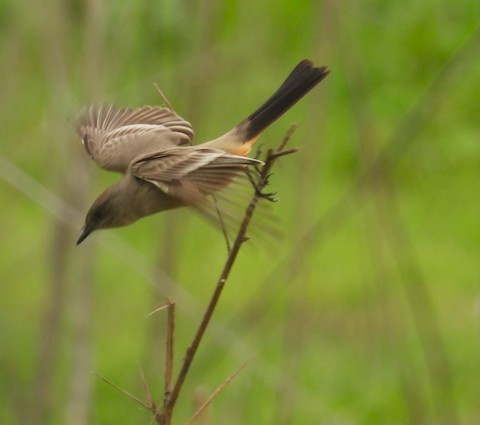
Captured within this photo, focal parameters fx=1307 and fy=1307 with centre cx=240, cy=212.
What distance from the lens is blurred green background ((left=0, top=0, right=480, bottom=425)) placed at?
538 centimetres

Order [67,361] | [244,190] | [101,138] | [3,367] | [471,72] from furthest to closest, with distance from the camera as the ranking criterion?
[67,361] → [3,367] → [471,72] → [101,138] → [244,190]

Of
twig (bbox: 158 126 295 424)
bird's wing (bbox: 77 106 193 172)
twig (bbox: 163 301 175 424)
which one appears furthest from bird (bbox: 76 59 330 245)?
twig (bbox: 163 301 175 424)

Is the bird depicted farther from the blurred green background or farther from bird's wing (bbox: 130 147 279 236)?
the blurred green background

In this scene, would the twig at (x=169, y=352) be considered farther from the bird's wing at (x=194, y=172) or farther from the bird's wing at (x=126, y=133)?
the bird's wing at (x=126, y=133)

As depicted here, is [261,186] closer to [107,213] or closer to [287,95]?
[287,95]

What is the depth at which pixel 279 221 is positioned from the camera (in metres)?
2.75

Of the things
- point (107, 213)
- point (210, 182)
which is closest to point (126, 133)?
point (107, 213)

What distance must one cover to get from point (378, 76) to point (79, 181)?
54.9 inches

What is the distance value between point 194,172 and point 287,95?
383 mm

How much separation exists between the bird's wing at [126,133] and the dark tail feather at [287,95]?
0.59ft

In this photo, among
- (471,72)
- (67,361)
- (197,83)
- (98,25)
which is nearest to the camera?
(98,25)

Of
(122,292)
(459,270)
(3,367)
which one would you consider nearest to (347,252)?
(459,270)

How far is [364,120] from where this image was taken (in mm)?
5457

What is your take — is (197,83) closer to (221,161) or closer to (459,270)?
(221,161)
